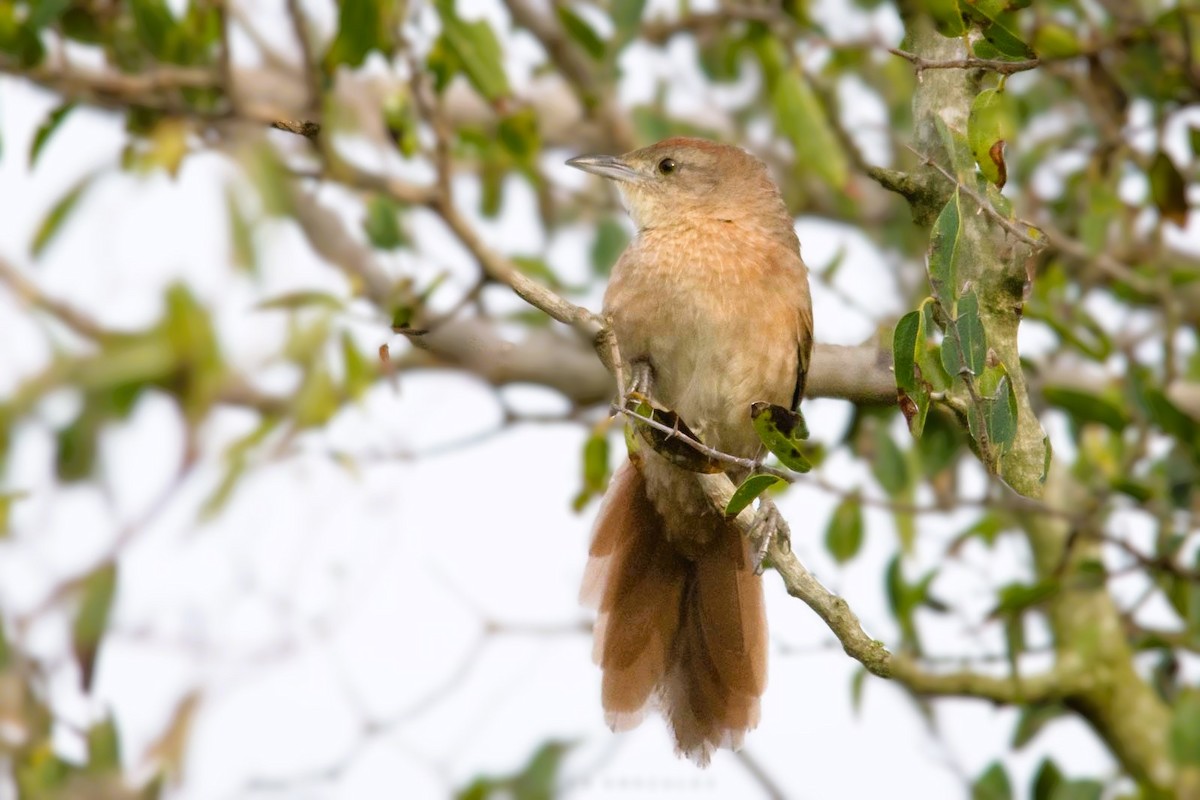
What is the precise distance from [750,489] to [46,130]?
2.95m

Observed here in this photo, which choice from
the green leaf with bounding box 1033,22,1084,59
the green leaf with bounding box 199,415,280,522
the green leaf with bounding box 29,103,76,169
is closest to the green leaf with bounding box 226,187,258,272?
the green leaf with bounding box 199,415,280,522

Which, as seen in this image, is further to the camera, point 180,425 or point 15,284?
point 15,284

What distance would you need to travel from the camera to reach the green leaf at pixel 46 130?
492 centimetres

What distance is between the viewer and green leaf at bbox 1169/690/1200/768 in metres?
4.64

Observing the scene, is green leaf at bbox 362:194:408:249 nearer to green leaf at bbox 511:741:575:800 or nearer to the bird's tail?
the bird's tail

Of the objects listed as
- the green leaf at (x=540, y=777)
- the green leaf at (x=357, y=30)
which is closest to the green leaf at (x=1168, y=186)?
the green leaf at (x=357, y=30)

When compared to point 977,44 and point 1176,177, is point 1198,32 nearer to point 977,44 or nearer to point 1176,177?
point 1176,177

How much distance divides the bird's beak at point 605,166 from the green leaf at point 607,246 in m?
1.13

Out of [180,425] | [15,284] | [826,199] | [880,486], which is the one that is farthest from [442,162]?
[826,199]

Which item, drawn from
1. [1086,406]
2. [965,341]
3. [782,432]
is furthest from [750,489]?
[1086,406]

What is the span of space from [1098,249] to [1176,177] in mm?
746

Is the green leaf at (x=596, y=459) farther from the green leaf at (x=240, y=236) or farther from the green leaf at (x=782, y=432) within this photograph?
the green leaf at (x=782, y=432)

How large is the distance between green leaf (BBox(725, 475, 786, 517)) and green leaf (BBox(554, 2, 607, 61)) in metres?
2.90

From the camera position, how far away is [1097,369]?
618 centimetres
